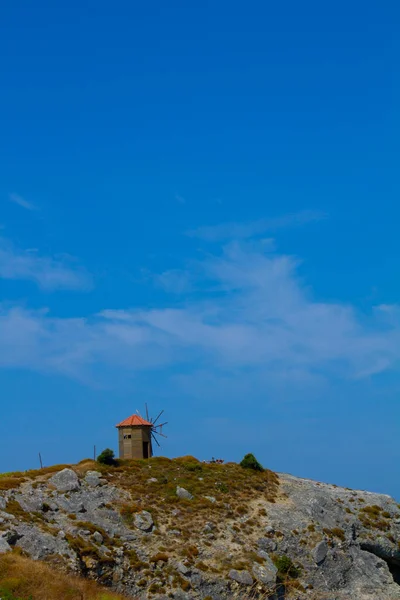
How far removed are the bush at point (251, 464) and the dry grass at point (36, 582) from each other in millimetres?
33096

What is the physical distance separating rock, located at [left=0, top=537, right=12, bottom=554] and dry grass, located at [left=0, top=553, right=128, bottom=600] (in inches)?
47.4

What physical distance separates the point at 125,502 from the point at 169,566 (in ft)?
32.8

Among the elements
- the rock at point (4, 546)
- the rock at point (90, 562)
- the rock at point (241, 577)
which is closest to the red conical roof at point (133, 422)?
the rock at point (241, 577)

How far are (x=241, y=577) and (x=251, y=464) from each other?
23.6 meters

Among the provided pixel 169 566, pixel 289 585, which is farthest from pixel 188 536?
pixel 289 585

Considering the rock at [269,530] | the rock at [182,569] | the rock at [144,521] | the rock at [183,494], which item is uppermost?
the rock at [183,494]

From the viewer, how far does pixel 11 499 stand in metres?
52.8

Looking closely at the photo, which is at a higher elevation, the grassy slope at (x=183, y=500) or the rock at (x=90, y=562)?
the grassy slope at (x=183, y=500)

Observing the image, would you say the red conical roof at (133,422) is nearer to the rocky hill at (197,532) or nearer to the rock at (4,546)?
the rocky hill at (197,532)

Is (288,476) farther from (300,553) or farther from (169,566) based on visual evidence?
(169,566)

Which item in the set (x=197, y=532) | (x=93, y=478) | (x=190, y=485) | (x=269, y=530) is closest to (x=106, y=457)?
(x=93, y=478)

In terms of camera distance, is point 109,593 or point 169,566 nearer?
point 109,593

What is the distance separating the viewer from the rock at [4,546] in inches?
1692

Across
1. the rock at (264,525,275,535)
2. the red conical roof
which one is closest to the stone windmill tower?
the red conical roof
